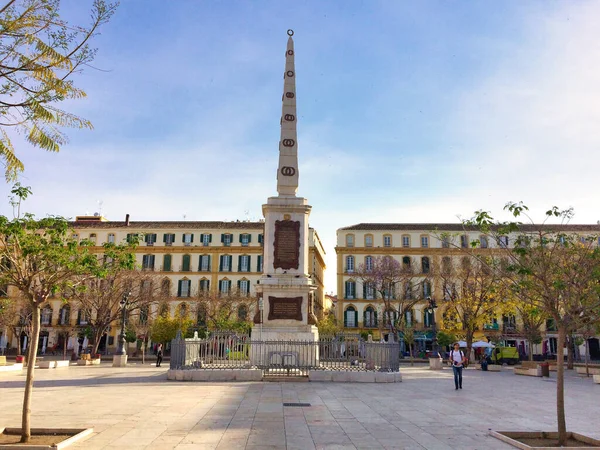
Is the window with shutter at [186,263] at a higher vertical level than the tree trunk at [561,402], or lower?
higher

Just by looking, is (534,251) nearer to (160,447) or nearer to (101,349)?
(160,447)

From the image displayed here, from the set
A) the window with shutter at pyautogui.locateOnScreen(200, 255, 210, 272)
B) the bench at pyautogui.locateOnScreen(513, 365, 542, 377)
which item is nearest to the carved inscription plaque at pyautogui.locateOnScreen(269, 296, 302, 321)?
the bench at pyautogui.locateOnScreen(513, 365, 542, 377)

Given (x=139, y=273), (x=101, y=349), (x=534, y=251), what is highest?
Answer: (x=139, y=273)

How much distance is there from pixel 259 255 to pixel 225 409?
51747mm

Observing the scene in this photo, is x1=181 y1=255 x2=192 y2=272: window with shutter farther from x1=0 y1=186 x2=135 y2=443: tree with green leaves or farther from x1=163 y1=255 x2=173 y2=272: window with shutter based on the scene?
x1=0 y1=186 x2=135 y2=443: tree with green leaves

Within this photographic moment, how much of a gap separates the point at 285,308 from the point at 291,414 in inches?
396

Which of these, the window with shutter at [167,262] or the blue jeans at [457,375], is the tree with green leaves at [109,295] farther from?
the blue jeans at [457,375]

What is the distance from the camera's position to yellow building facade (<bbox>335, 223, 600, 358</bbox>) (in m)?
57.5

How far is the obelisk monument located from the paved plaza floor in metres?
3.39

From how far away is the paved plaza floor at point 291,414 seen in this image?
8.24 metres

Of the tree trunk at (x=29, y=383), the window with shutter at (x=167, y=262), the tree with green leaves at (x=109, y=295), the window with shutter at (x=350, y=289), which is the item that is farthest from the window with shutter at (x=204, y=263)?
the tree trunk at (x=29, y=383)

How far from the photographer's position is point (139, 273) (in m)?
46.4

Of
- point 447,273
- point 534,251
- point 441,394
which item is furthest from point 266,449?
point 447,273

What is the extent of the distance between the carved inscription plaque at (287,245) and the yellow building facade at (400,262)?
3635 cm
